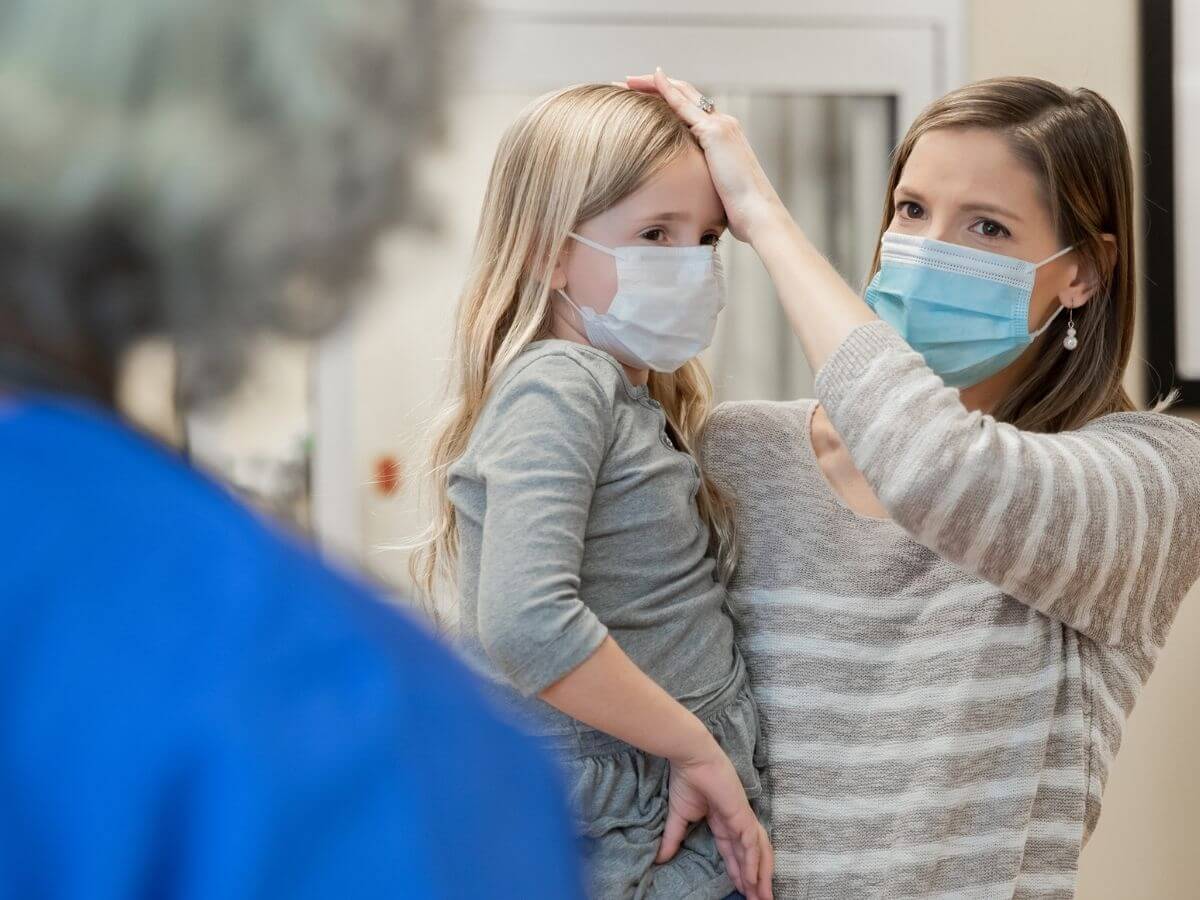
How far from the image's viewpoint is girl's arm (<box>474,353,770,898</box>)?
1056 millimetres

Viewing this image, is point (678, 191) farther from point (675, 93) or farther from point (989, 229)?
point (989, 229)

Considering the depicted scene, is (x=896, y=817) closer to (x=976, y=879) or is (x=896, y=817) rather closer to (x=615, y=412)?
(x=976, y=879)

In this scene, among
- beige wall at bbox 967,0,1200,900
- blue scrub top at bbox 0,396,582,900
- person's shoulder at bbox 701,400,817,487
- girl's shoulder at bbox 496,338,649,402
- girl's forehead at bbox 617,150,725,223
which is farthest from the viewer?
beige wall at bbox 967,0,1200,900

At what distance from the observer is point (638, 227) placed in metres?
1.28

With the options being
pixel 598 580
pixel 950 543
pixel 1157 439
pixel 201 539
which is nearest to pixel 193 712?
pixel 201 539

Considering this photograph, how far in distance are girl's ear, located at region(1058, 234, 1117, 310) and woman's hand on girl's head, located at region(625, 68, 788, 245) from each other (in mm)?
385

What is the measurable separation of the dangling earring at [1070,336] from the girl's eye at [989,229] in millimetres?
140

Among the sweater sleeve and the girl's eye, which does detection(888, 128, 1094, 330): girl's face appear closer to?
the girl's eye

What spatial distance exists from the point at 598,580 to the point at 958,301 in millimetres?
554

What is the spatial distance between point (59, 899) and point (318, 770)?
0.08m

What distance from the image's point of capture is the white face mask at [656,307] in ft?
4.19

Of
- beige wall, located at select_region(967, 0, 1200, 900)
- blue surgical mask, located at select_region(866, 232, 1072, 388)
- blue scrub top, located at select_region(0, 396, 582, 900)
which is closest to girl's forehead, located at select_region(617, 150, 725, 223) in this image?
blue surgical mask, located at select_region(866, 232, 1072, 388)

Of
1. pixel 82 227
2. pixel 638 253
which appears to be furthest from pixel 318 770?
pixel 638 253

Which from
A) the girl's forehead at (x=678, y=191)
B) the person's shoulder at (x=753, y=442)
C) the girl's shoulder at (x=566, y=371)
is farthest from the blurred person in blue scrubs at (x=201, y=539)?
the person's shoulder at (x=753, y=442)
